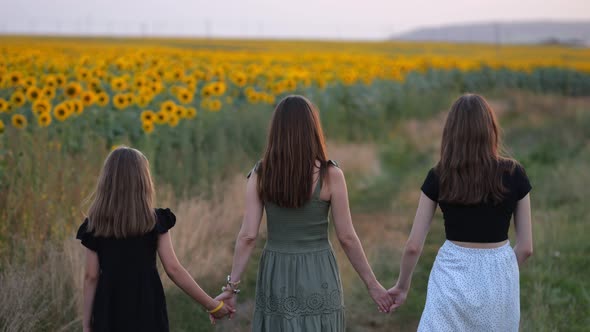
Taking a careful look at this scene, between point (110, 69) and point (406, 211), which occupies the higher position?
point (110, 69)

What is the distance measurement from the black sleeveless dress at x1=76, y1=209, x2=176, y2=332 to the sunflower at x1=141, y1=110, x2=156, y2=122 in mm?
4623

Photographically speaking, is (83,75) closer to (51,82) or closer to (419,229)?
→ (51,82)

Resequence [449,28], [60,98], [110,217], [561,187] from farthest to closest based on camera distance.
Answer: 1. [449,28]
2. [561,187]
3. [60,98]
4. [110,217]

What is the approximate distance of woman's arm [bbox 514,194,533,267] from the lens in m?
3.57

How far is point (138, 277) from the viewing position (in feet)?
11.1

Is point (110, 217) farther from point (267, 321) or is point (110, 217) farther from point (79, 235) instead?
point (267, 321)

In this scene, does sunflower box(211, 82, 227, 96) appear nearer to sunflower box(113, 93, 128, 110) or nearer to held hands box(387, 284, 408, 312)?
sunflower box(113, 93, 128, 110)

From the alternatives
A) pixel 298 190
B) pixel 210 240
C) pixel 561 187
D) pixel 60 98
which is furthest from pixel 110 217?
pixel 561 187

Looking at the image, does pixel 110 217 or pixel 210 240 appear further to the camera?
pixel 210 240

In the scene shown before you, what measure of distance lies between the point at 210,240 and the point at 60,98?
253cm

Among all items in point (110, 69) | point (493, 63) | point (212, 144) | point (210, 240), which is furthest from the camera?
point (493, 63)

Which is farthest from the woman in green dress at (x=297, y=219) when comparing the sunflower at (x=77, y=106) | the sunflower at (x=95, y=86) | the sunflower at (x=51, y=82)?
the sunflower at (x=95, y=86)

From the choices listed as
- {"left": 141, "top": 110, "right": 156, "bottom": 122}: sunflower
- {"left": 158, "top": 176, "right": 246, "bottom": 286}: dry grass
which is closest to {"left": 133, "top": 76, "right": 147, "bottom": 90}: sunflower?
{"left": 141, "top": 110, "right": 156, "bottom": 122}: sunflower

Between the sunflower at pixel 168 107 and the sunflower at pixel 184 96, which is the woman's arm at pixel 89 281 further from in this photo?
the sunflower at pixel 184 96
